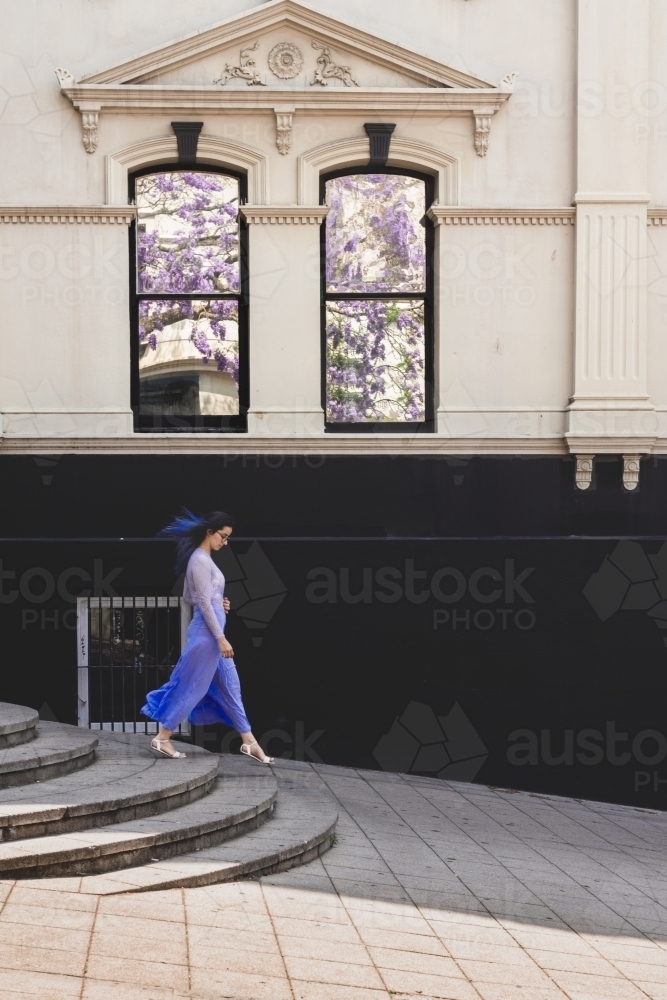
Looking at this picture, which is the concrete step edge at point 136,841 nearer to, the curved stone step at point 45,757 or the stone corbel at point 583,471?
the curved stone step at point 45,757

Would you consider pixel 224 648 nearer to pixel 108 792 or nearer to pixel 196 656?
pixel 196 656

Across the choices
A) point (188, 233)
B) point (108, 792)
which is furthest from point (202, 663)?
point (188, 233)

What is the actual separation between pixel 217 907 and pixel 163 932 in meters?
0.57

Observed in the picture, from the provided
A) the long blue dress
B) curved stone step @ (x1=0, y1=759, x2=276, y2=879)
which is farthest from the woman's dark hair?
curved stone step @ (x1=0, y1=759, x2=276, y2=879)

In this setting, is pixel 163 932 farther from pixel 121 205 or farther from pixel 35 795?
pixel 121 205

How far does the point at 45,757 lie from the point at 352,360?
513 cm

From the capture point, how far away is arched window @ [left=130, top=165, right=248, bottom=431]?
1100 cm

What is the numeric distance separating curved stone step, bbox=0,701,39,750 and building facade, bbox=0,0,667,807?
1.67 metres

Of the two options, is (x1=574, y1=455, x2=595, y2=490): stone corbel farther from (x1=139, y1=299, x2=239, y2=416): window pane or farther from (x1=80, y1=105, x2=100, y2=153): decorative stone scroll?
(x1=80, y1=105, x2=100, y2=153): decorative stone scroll

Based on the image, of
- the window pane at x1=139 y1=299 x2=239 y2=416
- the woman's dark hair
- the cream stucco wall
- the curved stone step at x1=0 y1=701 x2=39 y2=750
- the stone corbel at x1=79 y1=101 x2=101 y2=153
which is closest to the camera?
the curved stone step at x1=0 y1=701 x2=39 y2=750

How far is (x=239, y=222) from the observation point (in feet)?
36.2

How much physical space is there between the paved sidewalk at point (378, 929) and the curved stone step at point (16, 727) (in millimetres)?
2434

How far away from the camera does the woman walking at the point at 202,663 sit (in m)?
8.75

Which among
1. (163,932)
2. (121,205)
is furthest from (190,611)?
(163,932)
